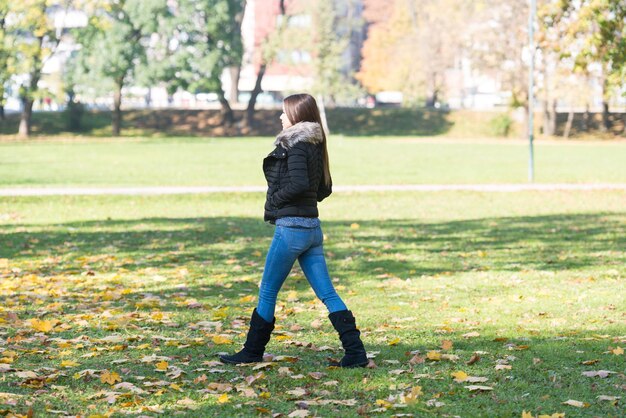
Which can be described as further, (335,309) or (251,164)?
(251,164)

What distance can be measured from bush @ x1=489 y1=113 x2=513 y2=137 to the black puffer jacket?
63574 millimetres

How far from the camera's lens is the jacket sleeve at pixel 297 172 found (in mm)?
6191

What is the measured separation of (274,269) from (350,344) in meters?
0.68

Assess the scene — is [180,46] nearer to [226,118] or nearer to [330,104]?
[226,118]

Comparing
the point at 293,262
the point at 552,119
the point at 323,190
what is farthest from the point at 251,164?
the point at 552,119

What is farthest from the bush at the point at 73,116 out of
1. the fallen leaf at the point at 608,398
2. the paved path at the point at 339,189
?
the fallen leaf at the point at 608,398

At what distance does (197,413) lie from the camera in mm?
5422

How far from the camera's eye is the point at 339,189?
26438 millimetres

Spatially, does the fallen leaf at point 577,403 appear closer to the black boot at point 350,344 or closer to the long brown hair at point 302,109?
the black boot at point 350,344

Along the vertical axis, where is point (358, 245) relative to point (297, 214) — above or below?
below

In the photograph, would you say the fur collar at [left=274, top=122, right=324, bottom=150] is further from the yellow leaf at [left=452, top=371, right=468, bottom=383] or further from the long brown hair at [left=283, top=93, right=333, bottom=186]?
the yellow leaf at [left=452, top=371, right=468, bottom=383]

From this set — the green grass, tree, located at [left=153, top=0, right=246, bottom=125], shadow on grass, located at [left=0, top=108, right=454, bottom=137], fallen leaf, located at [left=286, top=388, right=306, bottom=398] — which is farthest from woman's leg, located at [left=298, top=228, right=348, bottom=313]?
shadow on grass, located at [left=0, top=108, right=454, bottom=137]

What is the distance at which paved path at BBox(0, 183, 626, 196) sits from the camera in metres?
24.5

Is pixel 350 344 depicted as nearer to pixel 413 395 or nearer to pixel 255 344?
pixel 255 344
